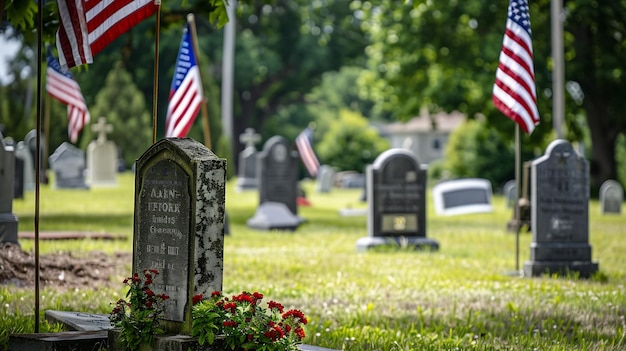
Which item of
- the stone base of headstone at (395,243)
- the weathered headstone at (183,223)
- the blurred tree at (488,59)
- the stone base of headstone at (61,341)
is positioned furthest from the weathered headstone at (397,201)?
the blurred tree at (488,59)

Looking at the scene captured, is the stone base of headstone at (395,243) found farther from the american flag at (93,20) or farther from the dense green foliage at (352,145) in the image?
the dense green foliage at (352,145)

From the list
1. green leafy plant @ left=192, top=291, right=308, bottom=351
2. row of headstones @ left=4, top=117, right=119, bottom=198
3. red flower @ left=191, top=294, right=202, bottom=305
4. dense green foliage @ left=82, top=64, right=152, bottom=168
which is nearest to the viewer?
green leafy plant @ left=192, top=291, right=308, bottom=351

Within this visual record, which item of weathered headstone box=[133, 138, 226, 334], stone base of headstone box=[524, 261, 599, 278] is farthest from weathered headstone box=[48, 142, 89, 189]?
weathered headstone box=[133, 138, 226, 334]

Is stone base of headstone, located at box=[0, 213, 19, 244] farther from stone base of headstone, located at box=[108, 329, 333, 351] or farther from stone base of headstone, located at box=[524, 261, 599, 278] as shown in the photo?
stone base of headstone, located at box=[524, 261, 599, 278]

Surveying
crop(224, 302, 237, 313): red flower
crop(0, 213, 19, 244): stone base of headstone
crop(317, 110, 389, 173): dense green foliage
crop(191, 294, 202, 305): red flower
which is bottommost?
crop(224, 302, 237, 313): red flower

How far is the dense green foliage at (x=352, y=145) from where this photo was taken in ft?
199

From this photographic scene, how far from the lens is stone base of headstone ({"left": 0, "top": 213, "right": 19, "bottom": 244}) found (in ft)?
40.1

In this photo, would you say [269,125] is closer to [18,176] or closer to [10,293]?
[18,176]

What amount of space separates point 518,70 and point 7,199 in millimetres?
6187

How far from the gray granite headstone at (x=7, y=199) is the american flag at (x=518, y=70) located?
19.2 ft

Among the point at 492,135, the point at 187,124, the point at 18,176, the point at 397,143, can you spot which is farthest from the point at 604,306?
the point at 397,143

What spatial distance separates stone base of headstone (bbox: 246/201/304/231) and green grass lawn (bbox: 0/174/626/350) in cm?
52

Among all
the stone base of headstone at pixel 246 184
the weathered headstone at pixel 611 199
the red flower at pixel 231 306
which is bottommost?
the red flower at pixel 231 306

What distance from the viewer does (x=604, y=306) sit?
10680 millimetres
